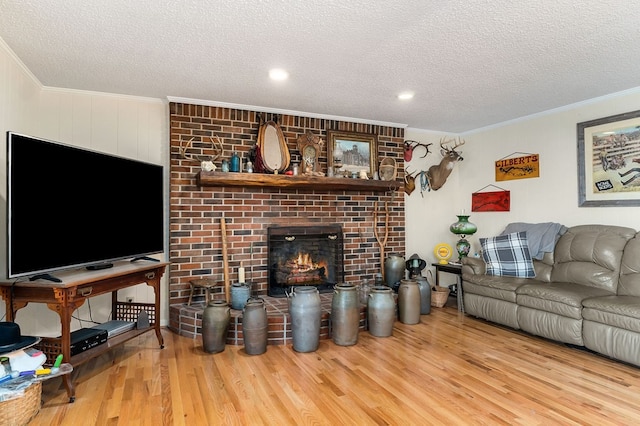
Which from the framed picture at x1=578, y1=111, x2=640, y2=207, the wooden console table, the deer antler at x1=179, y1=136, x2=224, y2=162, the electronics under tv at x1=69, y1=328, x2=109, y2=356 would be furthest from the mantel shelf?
the framed picture at x1=578, y1=111, x2=640, y2=207

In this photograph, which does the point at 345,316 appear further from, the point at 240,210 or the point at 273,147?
the point at 273,147

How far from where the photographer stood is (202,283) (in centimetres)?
350

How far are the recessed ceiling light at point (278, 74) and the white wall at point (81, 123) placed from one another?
1406mm

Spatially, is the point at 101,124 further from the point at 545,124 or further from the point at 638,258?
the point at 638,258

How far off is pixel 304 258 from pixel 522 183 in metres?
2.89

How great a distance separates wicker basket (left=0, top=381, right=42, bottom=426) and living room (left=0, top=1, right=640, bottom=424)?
1.15 m

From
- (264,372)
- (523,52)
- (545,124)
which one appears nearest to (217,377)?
(264,372)

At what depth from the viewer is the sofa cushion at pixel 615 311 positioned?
2.68 m

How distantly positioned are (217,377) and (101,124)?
106 inches

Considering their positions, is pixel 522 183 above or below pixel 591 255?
above

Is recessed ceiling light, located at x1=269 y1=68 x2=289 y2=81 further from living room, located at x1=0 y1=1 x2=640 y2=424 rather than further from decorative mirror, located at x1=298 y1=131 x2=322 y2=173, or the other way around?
living room, located at x1=0 y1=1 x2=640 y2=424

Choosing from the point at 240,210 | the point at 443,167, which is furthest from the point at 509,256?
the point at 240,210

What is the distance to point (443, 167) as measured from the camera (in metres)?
5.07

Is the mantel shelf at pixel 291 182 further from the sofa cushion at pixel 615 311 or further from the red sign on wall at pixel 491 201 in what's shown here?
the sofa cushion at pixel 615 311
